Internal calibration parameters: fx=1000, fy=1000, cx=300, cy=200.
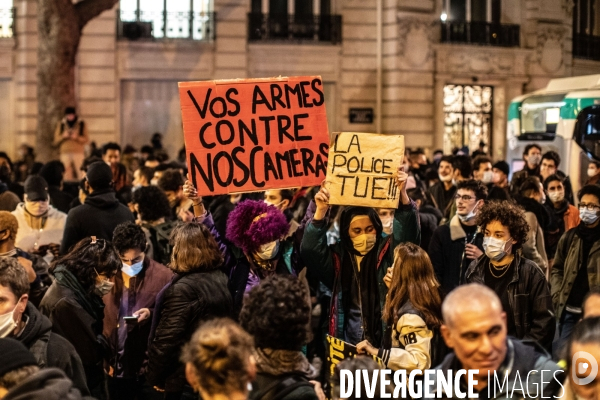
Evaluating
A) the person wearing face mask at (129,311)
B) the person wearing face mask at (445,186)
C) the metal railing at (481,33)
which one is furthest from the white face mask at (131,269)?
the metal railing at (481,33)

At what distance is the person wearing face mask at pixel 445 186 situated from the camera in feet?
37.6

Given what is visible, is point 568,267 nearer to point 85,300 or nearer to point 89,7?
point 85,300

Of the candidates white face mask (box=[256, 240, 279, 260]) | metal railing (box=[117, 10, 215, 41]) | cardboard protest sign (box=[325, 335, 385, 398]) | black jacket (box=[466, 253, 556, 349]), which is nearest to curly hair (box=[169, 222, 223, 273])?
white face mask (box=[256, 240, 279, 260])

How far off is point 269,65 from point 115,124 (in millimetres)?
3973

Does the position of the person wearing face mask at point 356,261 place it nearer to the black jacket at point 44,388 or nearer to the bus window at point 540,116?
the black jacket at point 44,388

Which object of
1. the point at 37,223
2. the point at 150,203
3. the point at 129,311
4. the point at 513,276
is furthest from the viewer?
the point at 37,223

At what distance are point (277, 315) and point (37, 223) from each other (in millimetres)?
4754

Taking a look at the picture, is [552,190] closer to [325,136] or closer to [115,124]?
[325,136]

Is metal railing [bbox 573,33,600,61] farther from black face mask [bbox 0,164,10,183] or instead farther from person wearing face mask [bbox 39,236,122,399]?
person wearing face mask [bbox 39,236,122,399]

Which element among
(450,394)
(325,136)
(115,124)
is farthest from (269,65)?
(450,394)

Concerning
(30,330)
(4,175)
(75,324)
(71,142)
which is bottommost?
(75,324)

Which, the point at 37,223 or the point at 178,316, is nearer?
the point at 178,316

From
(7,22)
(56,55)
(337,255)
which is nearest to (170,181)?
(337,255)

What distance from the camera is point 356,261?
6266 millimetres
